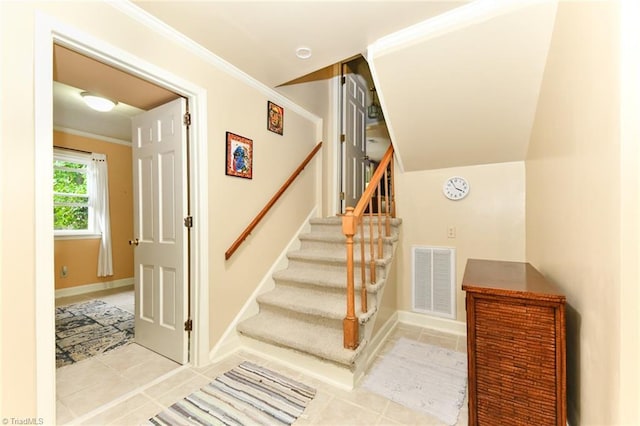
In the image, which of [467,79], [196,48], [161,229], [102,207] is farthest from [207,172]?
[102,207]

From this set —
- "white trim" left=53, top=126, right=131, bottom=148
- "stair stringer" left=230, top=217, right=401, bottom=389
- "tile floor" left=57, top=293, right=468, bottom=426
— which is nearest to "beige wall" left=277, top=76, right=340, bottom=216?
"stair stringer" left=230, top=217, right=401, bottom=389

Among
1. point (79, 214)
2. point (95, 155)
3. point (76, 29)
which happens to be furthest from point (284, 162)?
point (79, 214)

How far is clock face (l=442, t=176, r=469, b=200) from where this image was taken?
8.68 ft

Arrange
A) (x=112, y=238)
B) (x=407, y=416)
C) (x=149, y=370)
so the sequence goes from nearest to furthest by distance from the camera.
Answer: (x=407, y=416) → (x=149, y=370) → (x=112, y=238)

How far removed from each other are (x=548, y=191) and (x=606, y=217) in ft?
2.95

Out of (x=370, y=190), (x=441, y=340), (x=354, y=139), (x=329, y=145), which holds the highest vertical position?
(x=354, y=139)

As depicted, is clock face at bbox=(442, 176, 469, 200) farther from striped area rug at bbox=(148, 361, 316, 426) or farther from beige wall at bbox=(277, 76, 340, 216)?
striped area rug at bbox=(148, 361, 316, 426)

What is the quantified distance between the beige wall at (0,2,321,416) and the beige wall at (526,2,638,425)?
217cm

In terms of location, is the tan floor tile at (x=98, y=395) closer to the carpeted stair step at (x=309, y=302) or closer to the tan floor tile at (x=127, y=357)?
the tan floor tile at (x=127, y=357)

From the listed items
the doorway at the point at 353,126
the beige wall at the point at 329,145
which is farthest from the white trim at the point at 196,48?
the doorway at the point at 353,126

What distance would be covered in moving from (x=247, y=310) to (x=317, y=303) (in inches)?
25.7

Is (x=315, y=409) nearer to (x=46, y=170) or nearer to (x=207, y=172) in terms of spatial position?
(x=207, y=172)

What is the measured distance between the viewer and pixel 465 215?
2.65 metres

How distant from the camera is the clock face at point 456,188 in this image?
2.65 meters
